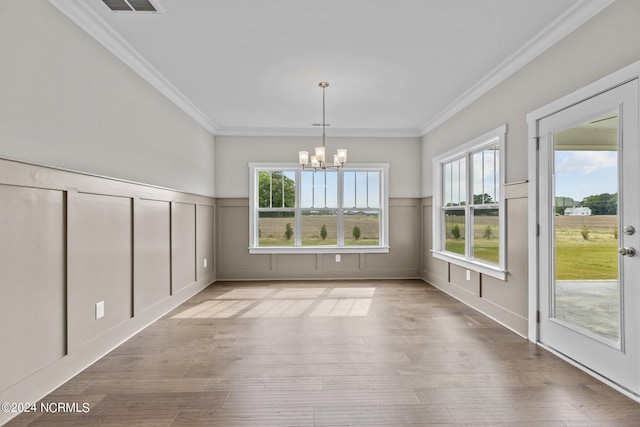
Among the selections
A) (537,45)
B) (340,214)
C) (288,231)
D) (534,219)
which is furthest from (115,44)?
(340,214)

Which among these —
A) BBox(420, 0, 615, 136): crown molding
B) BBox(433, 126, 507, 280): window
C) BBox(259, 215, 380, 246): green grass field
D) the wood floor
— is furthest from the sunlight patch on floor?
BBox(420, 0, 615, 136): crown molding

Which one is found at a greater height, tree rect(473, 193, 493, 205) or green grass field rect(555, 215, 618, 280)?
tree rect(473, 193, 493, 205)

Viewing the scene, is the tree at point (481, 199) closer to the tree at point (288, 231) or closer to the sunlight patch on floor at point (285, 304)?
the sunlight patch on floor at point (285, 304)

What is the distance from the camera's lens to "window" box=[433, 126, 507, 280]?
3.70 m

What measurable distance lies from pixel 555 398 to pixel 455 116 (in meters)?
3.59

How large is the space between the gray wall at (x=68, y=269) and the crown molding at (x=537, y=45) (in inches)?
149

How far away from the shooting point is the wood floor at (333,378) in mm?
1935

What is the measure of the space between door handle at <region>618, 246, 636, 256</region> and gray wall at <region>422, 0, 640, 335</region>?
3.21 ft

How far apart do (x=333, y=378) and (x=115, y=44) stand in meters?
3.23

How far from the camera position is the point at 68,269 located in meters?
2.31

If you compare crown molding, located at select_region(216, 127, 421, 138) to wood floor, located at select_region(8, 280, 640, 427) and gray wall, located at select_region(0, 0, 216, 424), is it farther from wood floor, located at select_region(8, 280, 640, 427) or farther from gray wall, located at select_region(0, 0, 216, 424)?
wood floor, located at select_region(8, 280, 640, 427)

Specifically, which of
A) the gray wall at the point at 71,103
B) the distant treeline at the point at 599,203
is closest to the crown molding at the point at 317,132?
the gray wall at the point at 71,103

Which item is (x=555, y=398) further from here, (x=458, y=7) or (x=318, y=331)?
(x=458, y=7)

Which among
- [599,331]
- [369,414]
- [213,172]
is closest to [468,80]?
[599,331]
